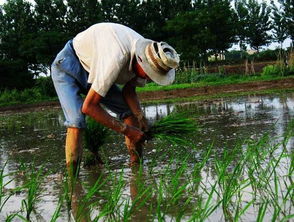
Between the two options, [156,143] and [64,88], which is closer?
[64,88]

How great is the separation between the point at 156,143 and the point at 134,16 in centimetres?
4231

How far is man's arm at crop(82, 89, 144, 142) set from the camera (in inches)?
123

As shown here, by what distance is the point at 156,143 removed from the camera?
4.98 metres

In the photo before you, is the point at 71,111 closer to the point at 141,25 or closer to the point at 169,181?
the point at 169,181

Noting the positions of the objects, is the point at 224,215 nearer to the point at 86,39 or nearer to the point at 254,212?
the point at 254,212

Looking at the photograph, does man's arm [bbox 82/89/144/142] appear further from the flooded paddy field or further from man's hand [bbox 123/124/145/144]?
the flooded paddy field

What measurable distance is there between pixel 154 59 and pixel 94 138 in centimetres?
128

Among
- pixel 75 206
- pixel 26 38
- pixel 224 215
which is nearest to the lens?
pixel 224 215

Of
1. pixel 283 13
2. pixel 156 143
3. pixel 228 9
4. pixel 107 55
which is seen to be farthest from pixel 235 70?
pixel 107 55

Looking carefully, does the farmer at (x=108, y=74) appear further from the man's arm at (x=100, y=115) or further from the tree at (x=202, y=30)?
the tree at (x=202, y=30)

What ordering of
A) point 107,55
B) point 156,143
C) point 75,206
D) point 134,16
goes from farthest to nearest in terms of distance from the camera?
1. point 134,16
2. point 156,143
3. point 107,55
4. point 75,206

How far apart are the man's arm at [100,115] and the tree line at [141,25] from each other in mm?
28500

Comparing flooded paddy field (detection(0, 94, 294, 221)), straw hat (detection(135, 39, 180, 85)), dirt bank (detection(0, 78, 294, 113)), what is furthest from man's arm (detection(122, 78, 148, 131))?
dirt bank (detection(0, 78, 294, 113))

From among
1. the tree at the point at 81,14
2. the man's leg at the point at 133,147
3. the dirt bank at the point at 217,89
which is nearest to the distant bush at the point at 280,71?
the dirt bank at the point at 217,89
